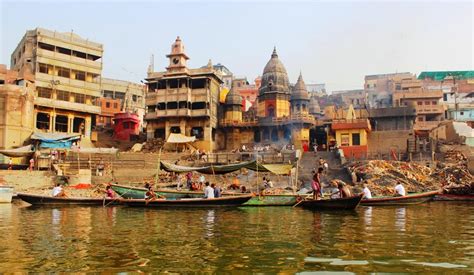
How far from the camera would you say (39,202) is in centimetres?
2203

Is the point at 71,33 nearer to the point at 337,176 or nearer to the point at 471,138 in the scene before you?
the point at 337,176

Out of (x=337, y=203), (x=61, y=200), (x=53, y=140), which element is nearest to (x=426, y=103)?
(x=337, y=203)

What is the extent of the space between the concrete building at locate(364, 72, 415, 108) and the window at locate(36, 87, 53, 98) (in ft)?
146

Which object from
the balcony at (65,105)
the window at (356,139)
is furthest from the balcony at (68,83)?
the window at (356,139)

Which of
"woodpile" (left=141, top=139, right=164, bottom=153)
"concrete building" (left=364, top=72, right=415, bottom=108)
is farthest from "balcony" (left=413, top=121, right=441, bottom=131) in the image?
"woodpile" (left=141, top=139, right=164, bottom=153)

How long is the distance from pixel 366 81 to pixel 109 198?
6507 centimetres

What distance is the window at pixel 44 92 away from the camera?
44.9 meters

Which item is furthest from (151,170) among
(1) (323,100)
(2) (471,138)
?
(1) (323,100)

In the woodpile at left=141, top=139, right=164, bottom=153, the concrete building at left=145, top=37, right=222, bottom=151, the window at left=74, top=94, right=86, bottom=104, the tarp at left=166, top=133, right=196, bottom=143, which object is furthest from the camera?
the window at left=74, top=94, right=86, bottom=104

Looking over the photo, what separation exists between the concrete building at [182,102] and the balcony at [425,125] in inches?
948

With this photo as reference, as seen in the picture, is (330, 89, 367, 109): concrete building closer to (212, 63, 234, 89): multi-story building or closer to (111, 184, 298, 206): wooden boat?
(212, 63, 234, 89): multi-story building

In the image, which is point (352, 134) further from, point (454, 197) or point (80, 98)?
point (80, 98)

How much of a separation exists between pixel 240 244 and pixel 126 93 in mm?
64223

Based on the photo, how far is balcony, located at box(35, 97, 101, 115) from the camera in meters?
44.0
